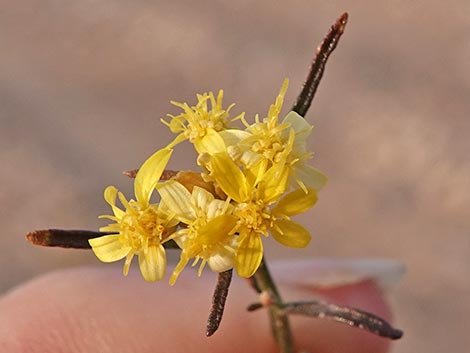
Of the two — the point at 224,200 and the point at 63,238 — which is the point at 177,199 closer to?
the point at 224,200

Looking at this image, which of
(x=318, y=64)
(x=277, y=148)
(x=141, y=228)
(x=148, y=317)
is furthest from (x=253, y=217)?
(x=148, y=317)

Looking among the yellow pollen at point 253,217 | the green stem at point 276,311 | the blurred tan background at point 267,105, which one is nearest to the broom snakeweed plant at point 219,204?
the yellow pollen at point 253,217

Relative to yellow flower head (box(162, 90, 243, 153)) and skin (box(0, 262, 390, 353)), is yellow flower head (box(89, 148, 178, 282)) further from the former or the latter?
skin (box(0, 262, 390, 353))

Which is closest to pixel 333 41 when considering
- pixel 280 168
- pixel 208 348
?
pixel 280 168

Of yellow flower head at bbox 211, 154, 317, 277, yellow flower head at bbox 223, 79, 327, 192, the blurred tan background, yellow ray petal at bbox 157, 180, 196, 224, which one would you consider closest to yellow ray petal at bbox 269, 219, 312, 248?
yellow flower head at bbox 211, 154, 317, 277

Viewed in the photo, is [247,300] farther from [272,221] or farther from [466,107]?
[466,107]
